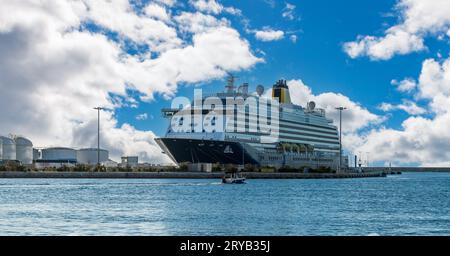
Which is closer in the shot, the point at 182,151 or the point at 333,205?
the point at 333,205

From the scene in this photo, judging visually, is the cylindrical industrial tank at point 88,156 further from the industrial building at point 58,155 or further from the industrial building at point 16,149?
the industrial building at point 16,149

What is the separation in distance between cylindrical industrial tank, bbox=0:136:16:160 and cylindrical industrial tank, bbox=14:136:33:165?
3.59m

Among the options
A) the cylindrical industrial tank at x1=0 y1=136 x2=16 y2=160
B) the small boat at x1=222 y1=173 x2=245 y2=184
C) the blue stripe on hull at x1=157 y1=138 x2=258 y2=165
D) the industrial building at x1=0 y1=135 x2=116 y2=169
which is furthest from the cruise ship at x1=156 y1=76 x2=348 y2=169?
the cylindrical industrial tank at x1=0 y1=136 x2=16 y2=160

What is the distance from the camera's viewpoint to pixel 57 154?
172 m

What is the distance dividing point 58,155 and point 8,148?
58.8ft

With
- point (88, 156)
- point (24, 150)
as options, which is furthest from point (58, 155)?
point (24, 150)

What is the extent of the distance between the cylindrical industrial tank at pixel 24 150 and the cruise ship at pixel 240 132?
53584mm

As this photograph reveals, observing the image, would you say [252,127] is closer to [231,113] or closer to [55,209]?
[231,113]

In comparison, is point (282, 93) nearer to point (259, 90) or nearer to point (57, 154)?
point (259, 90)

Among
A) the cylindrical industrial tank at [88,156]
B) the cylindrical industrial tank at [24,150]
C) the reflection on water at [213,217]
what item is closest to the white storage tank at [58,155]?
the cylindrical industrial tank at [88,156]

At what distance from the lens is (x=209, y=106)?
5030 inches

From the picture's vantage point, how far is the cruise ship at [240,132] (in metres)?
120
